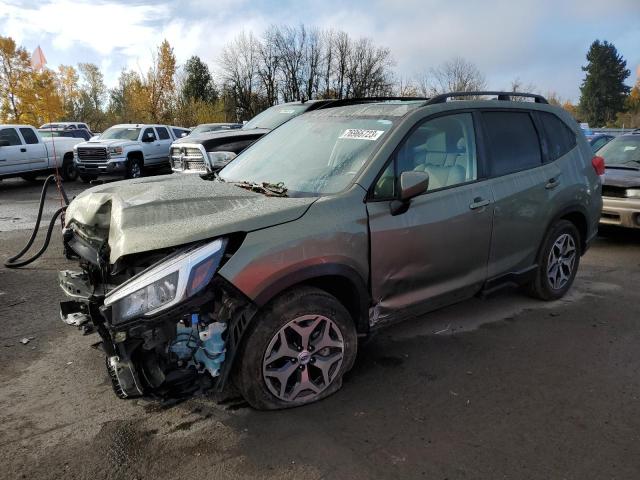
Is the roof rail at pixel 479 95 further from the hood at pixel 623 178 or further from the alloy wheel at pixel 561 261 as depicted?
the hood at pixel 623 178

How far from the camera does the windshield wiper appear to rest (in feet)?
10.7

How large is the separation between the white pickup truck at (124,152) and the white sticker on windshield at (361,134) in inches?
562

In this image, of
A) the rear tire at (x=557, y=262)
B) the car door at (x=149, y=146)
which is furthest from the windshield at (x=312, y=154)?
the car door at (x=149, y=146)

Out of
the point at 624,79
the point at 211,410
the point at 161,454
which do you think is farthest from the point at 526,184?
the point at 624,79

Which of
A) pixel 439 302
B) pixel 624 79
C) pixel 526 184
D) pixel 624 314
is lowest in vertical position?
pixel 624 314

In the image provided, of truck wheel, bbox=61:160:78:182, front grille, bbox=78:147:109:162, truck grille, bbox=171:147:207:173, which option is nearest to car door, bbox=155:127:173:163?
front grille, bbox=78:147:109:162

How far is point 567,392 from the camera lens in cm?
328

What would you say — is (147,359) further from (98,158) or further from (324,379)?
(98,158)

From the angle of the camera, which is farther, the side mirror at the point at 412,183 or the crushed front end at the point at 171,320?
the side mirror at the point at 412,183

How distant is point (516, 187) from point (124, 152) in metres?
15.0

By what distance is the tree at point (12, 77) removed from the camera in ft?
138

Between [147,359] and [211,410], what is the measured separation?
1.99 ft

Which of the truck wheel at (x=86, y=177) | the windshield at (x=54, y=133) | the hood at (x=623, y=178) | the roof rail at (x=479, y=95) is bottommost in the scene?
the truck wheel at (x=86, y=177)

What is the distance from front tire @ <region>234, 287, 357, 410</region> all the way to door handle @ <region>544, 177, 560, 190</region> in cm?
237
